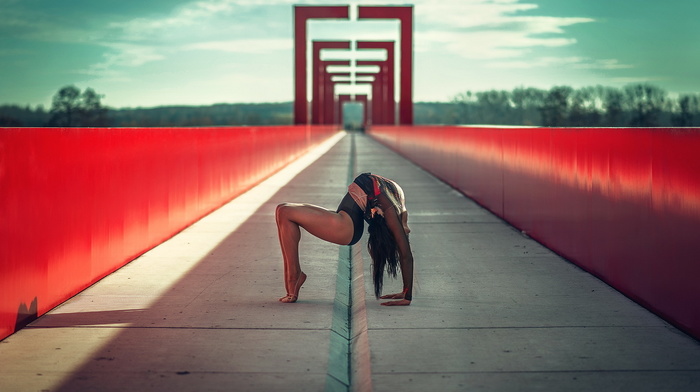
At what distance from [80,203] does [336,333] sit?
87.2 inches

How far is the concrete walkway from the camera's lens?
13.9 ft

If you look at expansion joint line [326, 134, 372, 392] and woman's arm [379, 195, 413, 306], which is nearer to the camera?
expansion joint line [326, 134, 372, 392]

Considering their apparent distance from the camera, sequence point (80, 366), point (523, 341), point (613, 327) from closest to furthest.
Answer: point (80, 366) → point (523, 341) → point (613, 327)

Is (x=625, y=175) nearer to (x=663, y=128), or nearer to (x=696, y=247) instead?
(x=663, y=128)

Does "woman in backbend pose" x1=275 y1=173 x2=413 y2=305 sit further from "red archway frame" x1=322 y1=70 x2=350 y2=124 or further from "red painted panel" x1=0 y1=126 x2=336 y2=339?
"red archway frame" x1=322 y1=70 x2=350 y2=124

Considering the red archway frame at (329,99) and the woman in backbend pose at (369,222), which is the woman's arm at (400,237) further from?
the red archway frame at (329,99)

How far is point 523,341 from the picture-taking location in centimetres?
488

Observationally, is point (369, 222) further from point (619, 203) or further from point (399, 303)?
point (619, 203)

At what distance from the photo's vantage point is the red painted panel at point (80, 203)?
201 inches

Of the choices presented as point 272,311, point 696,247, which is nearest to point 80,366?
point 272,311

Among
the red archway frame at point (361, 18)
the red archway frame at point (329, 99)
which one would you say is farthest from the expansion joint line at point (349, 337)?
the red archway frame at point (329, 99)

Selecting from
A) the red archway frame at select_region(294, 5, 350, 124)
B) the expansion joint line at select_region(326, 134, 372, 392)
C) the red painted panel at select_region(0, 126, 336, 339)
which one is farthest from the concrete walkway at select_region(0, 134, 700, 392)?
the red archway frame at select_region(294, 5, 350, 124)

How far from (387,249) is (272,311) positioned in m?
0.82

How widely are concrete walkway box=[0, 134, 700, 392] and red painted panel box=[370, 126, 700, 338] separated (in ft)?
0.66
